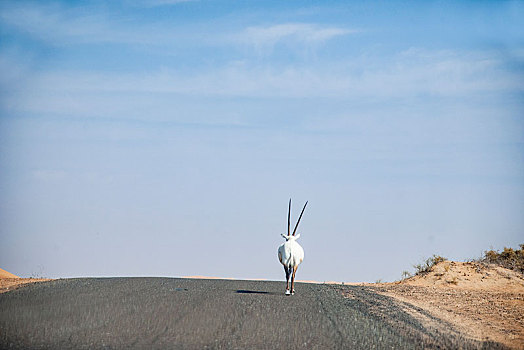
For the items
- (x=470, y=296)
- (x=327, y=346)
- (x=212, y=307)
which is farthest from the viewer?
(x=470, y=296)

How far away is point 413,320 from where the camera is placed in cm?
1650

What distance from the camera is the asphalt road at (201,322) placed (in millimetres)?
11578

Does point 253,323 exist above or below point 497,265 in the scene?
below

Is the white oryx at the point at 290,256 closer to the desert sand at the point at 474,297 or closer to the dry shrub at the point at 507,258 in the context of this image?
the desert sand at the point at 474,297

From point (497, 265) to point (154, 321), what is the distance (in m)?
26.4

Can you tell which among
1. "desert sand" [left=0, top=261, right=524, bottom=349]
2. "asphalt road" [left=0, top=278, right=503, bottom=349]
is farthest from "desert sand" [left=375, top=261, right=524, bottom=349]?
"asphalt road" [left=0, top=278, right=503, bottom=349]

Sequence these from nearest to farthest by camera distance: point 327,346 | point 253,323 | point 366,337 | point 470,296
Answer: point 327,346, point 366,337, point 253,323, point 470,296

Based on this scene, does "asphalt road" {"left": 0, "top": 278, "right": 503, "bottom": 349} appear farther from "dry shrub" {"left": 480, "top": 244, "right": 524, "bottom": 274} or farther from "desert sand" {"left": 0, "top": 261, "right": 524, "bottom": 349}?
"dry shrub" {"left": 480, "top": 244, "right": 524, "bottom": 274}

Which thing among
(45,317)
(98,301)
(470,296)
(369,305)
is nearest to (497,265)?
(470,296)

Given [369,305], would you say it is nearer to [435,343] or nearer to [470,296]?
[435,343]

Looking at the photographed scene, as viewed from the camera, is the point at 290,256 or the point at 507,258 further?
the point at 507,258

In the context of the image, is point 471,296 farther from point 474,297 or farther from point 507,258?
point 507,258

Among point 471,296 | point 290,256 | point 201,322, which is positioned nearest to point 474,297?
point 471,296

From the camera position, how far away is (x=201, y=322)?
537 inches
